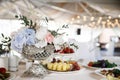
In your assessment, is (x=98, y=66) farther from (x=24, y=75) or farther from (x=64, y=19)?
(x=64, y=19)

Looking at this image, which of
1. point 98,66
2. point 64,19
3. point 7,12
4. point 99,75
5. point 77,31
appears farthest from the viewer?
point 64,19

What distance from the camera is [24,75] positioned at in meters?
1.28

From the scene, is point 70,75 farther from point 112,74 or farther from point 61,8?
point 61,8

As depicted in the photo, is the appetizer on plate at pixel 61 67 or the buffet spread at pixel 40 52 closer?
the buffet spread at pixel 40 52

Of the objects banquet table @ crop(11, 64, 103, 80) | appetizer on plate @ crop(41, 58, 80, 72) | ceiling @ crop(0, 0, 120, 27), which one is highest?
ceiling @ crop(0, 0, 120, 27)

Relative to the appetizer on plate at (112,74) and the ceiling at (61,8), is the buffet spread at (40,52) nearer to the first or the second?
the appetizer on plate at (112,74)

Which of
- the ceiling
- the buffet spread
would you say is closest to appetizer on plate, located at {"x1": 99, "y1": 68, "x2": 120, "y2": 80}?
the buffet spread

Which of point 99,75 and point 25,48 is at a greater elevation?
point 25,48

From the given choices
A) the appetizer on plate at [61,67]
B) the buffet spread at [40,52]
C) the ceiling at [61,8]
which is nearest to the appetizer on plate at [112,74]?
the buffet spread at [40,52]

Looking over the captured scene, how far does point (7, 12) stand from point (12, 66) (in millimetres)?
5907

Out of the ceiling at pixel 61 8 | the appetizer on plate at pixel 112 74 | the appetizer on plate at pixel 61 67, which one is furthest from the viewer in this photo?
the ceiling at pixel 61 8

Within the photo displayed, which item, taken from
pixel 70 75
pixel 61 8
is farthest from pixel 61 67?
pixel 61 8

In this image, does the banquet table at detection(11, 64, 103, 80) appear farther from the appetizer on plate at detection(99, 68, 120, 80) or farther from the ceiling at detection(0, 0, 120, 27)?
the ceiling at detection(0, 0, 120, 27)

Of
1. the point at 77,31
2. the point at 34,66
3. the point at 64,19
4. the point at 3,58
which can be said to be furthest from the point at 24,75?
the point at 64,19
